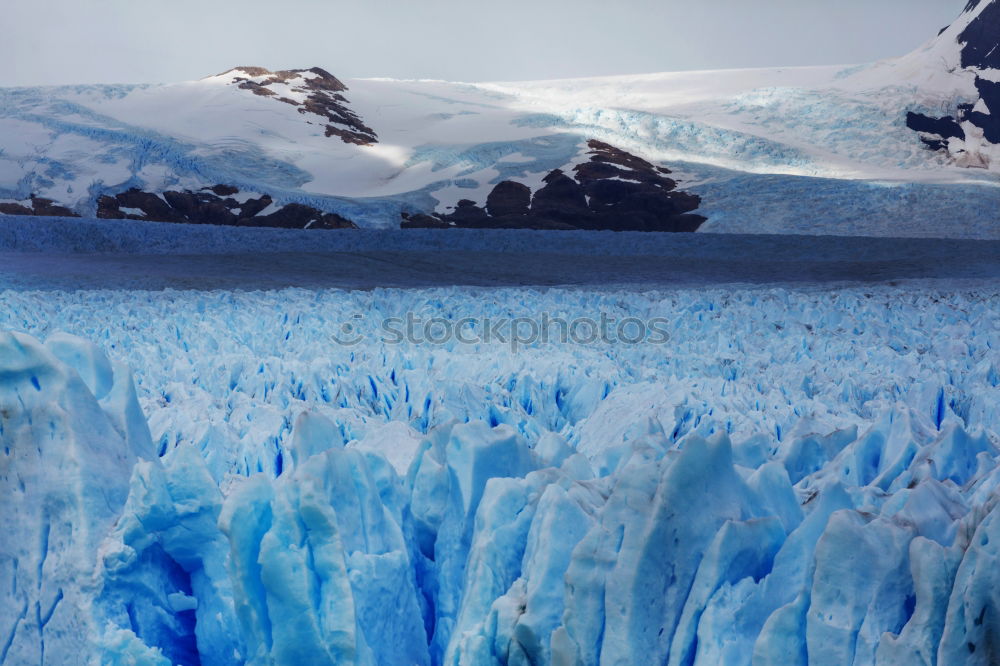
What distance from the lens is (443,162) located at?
23328 mm

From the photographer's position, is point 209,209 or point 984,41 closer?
point 209,209

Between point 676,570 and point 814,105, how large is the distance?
26182 millimetres

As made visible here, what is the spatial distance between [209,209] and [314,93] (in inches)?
430

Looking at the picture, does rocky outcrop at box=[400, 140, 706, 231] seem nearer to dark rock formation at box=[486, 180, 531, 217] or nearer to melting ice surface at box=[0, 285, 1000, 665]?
dark rock formation at box=[486, 180, 531, 217]

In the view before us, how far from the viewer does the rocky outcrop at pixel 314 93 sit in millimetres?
27094

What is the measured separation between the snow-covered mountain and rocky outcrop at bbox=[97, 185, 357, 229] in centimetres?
5

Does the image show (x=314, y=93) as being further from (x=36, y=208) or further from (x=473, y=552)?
(x=473, y=552)

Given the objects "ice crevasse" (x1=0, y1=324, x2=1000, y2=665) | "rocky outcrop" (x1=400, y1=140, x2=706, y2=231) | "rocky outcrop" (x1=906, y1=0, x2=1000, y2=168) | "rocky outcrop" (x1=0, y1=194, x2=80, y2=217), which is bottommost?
"ice crevasse" (x1=0, y1=324, x2=1000, y2=665)

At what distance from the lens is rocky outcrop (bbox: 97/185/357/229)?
1861 cm

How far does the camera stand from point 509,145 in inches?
920

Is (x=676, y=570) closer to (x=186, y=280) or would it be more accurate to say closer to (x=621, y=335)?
(x=621, y=335)
